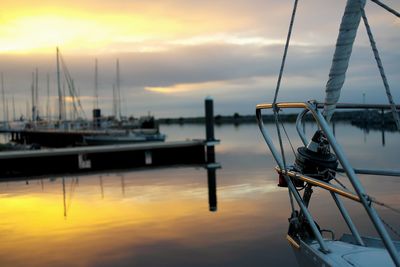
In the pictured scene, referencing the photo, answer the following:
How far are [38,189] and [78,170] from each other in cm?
372

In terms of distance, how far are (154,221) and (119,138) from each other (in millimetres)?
23727

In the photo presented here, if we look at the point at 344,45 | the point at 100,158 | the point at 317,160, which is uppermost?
the point at 344,45

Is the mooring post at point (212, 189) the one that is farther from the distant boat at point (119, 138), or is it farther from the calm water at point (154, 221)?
the distant boat at point (119, 138)

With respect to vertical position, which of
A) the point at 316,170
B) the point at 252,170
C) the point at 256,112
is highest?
the point at 256,112

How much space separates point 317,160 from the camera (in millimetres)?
4375

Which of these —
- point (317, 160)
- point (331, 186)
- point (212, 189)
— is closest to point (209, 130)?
Result: point (212, 189)

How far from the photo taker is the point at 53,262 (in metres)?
6.21

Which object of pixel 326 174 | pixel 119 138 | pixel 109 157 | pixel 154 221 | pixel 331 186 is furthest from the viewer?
pixel 119 138

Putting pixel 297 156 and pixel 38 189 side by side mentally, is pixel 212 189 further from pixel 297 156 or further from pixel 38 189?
pixel 297 156

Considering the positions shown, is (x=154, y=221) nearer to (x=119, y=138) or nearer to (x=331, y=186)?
(x=331, y=186)

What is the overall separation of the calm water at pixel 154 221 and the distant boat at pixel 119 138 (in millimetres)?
17666

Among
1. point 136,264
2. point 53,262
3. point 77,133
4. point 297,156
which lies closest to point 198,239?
point 136,264

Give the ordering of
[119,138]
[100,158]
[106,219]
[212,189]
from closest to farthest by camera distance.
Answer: [106,219]
[212,189]
[100,158]
[119,138]

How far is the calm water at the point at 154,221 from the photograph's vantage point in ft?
21.0
